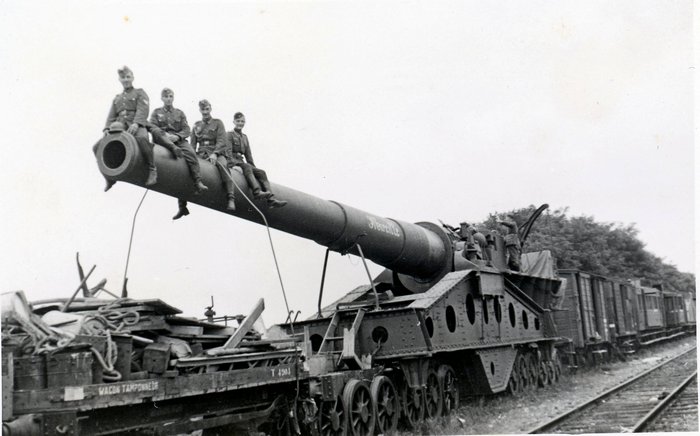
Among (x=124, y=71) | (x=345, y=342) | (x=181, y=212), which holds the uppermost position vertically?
(x=124, y=71)

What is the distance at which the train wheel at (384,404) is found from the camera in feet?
29.2

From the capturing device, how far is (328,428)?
26.9 ft

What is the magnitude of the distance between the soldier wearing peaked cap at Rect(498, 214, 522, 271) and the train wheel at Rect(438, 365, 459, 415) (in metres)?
3.24

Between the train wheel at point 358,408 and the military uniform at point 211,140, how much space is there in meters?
3.12

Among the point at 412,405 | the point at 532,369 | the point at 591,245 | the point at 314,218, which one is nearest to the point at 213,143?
the point at 314,218

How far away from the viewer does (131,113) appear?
19.7 feet

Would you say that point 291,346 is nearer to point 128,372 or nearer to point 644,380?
point 128,372

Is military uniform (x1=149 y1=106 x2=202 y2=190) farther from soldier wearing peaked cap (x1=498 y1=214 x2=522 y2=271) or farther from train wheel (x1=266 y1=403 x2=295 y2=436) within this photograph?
soldier wearing peaked cap (x1=498 y1=214 x2=522 y2=271)

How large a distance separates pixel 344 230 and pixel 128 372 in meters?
4.04

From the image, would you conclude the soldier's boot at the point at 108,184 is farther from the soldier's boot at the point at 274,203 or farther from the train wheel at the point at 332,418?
the train wheel at the point at 332,418

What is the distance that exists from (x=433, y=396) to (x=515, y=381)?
301 centimetres

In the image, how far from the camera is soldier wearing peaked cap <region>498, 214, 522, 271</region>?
13328 millimetres

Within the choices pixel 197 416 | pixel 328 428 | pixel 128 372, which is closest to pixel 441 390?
pixel 328 428

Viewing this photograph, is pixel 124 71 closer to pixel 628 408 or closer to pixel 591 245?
pixel 628 408
